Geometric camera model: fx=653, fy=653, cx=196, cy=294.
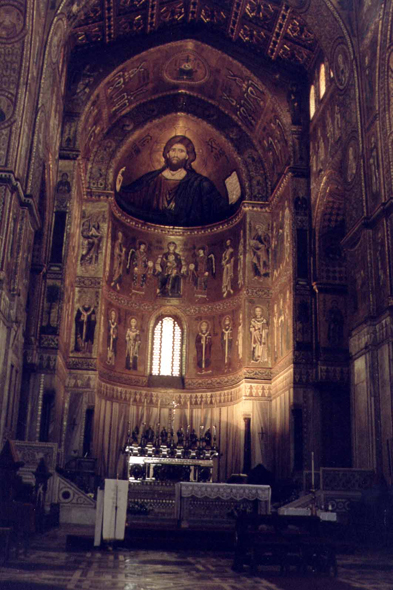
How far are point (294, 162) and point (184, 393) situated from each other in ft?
37.1

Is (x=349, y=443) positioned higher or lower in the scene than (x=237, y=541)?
higher

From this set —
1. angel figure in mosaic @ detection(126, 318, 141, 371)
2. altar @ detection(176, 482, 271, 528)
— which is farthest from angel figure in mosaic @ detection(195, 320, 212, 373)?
altar @ detection(176, 482, 271, 528)

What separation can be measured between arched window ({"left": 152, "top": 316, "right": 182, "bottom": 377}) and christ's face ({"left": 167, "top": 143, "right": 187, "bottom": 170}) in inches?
305

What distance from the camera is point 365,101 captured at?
67.7ft

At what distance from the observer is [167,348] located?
3100cm

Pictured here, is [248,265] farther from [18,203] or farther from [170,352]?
[18,203]

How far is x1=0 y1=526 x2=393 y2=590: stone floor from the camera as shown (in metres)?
7.98

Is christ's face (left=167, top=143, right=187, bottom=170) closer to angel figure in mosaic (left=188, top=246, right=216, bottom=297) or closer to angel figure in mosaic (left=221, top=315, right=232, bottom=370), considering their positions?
angel figure in mosaic (left=188, top=246, right=216, bottom=297)

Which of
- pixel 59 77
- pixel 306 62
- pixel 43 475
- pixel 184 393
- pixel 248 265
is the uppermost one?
pixel 306 62

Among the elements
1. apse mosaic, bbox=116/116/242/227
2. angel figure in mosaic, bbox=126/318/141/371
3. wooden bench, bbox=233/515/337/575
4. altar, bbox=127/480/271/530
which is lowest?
wooden bench, bbox=233/515/337/575

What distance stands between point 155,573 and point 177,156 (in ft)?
85.2

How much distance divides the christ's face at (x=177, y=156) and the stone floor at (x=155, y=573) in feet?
77.2

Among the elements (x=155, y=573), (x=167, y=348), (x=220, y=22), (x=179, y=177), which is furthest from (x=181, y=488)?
(x=179, y=177)

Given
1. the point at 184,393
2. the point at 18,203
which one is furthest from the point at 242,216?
the point at 18,203
